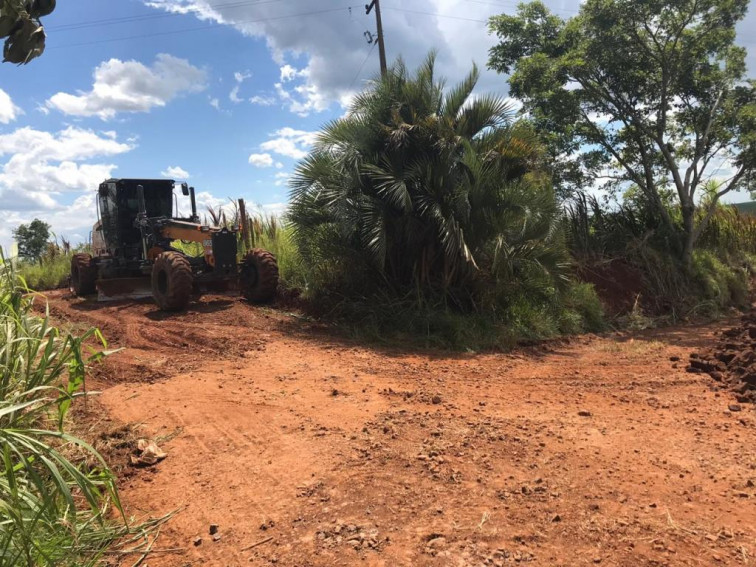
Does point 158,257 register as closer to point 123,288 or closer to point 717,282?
point 123,288

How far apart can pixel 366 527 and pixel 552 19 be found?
533 inches

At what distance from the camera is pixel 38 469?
2885 mm

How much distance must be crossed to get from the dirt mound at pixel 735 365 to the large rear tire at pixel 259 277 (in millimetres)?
7365

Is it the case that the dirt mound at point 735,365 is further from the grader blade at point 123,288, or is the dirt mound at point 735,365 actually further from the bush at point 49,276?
the bush at point 49,276

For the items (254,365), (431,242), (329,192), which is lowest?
(254,365)

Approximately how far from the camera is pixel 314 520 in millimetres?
2980

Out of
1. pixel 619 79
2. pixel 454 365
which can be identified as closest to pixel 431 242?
pixel 454 365

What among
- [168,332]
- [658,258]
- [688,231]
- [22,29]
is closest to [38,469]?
[22,29]

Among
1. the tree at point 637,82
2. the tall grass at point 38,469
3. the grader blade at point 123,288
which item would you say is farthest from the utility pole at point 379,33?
the tall grass at point 38,469

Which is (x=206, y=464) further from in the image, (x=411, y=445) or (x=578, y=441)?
(x=578, y=441)

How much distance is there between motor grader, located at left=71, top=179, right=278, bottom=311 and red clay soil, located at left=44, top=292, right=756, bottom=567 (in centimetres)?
367

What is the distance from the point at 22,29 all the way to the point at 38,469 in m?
2.23

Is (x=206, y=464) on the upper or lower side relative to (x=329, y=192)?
lower

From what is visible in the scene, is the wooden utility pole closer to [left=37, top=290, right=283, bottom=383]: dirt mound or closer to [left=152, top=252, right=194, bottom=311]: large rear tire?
[left=37, top=290, right=283, bottom=383]: dirt mound
